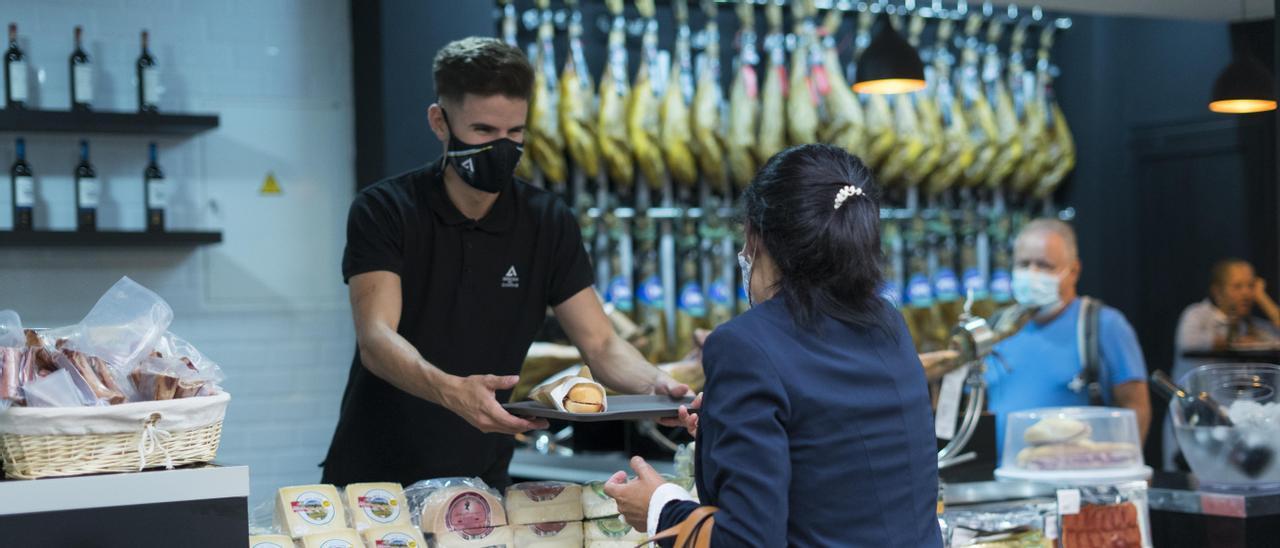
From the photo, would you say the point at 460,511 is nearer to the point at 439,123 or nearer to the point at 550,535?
the point at 550,535

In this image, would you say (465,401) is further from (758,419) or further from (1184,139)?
(1184,139)

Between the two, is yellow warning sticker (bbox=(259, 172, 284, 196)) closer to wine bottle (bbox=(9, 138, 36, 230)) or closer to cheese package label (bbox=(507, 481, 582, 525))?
wine bottle (bbox=(9, 138, 36, 230))

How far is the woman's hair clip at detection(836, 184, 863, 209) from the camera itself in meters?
1.78

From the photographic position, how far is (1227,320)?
630cm

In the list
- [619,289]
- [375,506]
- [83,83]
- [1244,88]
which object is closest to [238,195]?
[83,83]

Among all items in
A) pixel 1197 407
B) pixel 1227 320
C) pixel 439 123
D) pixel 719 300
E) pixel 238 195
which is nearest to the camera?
pixel 439 123

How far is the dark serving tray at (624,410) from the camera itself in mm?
2174

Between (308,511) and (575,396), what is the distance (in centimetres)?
46

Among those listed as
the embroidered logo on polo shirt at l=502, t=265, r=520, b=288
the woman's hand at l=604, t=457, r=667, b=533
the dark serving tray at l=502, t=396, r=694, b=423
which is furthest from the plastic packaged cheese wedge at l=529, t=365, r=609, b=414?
the embroidered logo on polo shirt at l=502, t=265, r=520, b=288

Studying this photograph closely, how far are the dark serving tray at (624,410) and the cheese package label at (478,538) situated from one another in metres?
0.20

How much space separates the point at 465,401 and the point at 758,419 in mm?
784

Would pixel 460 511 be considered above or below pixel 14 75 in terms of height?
below

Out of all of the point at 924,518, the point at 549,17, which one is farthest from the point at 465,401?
the point at 549,17

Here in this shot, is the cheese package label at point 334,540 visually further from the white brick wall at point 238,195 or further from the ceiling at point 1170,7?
the ceiling at point 1170,7
